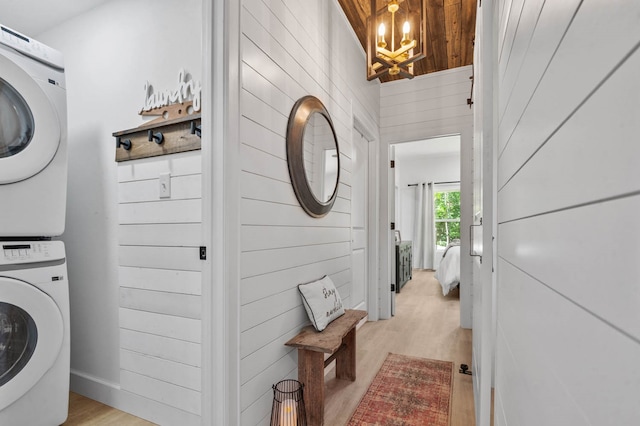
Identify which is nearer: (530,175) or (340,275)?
(530,175)

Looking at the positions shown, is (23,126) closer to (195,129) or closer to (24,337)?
(195,129)

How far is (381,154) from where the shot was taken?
13.1 feet

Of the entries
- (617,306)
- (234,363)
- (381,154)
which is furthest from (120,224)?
(381,154)

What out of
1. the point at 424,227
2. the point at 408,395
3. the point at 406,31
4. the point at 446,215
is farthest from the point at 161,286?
the point at 446,215

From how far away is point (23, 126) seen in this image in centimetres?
165

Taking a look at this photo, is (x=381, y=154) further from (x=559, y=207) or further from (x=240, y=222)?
(x=559, y=207)

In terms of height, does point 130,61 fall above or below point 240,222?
above

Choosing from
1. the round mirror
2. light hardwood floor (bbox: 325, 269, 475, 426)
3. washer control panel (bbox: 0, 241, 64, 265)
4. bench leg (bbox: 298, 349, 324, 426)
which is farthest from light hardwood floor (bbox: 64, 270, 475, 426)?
the round mirror

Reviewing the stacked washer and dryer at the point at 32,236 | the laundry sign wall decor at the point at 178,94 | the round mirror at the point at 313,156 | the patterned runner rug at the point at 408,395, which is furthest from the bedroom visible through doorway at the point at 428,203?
the stacked washer and dryer at the point at 32,236

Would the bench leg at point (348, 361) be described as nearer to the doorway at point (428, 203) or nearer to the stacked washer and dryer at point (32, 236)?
the stacked washer and dryer at point (32, 236)

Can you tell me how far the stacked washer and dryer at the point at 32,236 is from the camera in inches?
60.9

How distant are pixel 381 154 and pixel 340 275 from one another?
5.94 ft

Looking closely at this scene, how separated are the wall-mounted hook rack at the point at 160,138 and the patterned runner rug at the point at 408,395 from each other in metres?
1.75

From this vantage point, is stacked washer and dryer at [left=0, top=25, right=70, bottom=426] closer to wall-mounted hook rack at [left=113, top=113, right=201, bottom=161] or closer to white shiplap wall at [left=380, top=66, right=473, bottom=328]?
wall-mounted hook rack at [left=113, top=113, right=201, bottom=161]
